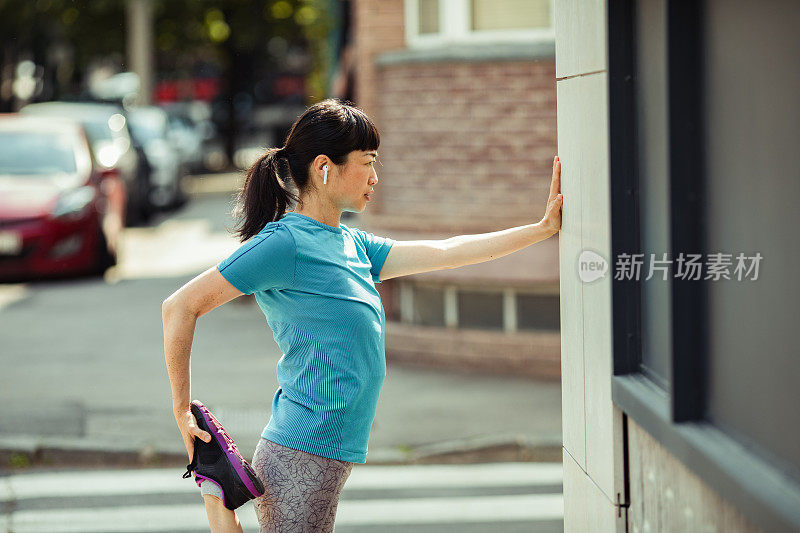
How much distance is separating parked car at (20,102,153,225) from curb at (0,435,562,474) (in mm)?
10431

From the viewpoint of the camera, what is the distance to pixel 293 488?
3.28 m

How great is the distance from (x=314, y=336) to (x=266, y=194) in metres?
0.48

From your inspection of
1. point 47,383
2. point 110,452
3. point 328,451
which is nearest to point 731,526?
point 328,451

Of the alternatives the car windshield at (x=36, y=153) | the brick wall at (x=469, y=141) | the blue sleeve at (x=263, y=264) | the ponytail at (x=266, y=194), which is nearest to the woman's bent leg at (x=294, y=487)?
the blue sleeve at (x=263, y=264)

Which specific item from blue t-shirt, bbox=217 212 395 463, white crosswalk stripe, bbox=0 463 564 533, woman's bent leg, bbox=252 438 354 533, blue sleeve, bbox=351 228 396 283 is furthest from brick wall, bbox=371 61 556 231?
woman's bent leg, bbox=252 438 354 533

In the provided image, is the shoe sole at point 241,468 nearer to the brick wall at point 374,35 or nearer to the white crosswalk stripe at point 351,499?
the white crosswalk stripe at point 351,499

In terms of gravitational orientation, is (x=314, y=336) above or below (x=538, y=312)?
above

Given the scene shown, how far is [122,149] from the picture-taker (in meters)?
19.1

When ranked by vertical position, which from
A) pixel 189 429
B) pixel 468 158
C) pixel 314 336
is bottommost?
pixel 189 429

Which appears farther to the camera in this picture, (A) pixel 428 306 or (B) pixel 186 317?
(A) pixel 428 306

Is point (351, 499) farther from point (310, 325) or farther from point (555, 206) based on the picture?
point (310, 325)

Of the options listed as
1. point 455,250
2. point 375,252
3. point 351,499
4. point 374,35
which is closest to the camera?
point 375,252

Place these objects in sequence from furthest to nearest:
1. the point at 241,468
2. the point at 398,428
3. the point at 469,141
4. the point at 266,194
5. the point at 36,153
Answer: the point at 36,153, the point at 469,141, the point at 398,428, the point at 266,194, the point at 241,468

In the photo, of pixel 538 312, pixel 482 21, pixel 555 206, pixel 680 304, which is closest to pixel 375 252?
pixel 555 206
